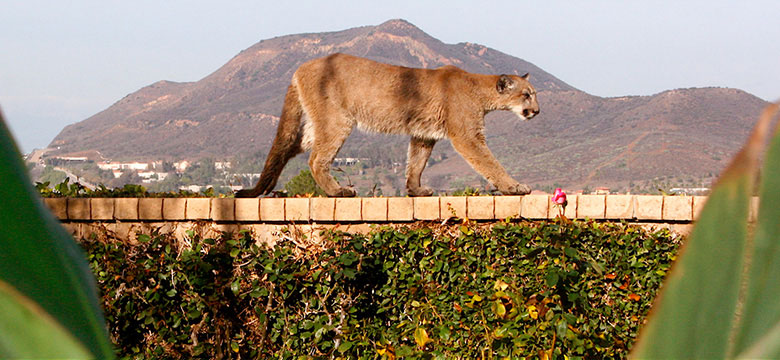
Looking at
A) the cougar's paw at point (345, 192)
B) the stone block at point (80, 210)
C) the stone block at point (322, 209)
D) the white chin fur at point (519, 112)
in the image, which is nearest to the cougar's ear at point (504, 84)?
the white chin fur at point (519, 112)

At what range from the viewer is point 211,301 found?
367cm

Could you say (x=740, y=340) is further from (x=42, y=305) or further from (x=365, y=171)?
(x=365, y=171)

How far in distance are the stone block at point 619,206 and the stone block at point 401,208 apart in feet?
3.94

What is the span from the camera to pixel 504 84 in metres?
5.20

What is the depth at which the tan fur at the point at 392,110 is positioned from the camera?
Result: 187 inches

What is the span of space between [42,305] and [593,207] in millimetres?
3884

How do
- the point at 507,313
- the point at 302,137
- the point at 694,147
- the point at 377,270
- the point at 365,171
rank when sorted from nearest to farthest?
1. the point at 507,313
2. the point at 377,270
3. the point at 302,137
4. the point at 365,171
5. the point at 694,147

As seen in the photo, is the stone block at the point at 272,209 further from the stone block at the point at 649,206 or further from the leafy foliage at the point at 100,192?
the stone block at the point at 649,206

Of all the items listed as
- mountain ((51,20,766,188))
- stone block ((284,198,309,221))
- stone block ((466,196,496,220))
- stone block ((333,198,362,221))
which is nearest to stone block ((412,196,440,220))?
stone block ((466,196,496,220))

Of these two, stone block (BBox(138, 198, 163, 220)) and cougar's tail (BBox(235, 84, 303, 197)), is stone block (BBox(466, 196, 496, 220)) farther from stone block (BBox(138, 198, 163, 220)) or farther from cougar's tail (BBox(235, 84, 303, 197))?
stone block (BBox(138, 198, 163, 220))

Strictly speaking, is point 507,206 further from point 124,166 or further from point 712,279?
point 124,166

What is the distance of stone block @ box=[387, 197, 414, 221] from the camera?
12.6 feet

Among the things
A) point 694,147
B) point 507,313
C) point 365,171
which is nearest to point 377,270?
point 507,313

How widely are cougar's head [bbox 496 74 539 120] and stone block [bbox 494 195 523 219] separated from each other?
1.57 meters
